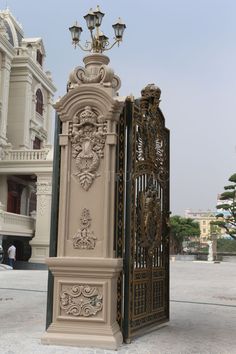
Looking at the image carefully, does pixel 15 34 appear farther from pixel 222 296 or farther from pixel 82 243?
pixel 82 243

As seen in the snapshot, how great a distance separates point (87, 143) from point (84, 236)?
110cm

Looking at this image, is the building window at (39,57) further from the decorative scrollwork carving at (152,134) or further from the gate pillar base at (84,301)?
the gate pillar base at (84,301)

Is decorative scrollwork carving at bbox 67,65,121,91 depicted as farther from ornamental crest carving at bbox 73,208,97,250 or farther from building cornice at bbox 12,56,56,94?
building cornice at bbox 12,56,56,94

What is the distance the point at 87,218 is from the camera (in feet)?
17.8

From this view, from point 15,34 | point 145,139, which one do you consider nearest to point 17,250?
point 15,34

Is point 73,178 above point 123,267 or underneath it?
above

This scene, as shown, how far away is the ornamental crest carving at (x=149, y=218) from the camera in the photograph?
5.89m

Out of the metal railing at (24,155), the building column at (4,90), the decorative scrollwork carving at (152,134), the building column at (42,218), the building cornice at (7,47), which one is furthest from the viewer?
the building column at (4,90)

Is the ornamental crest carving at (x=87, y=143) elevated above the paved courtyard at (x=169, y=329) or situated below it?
above

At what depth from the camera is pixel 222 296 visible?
10.8m

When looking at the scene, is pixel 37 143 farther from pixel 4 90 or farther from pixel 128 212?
pixel 128 212

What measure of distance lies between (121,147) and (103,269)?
4.80 feet

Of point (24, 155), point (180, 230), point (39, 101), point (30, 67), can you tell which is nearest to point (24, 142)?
point (24, 155)

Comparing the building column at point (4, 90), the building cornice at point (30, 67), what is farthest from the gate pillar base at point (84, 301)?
the building cornice at point (30, 67)
